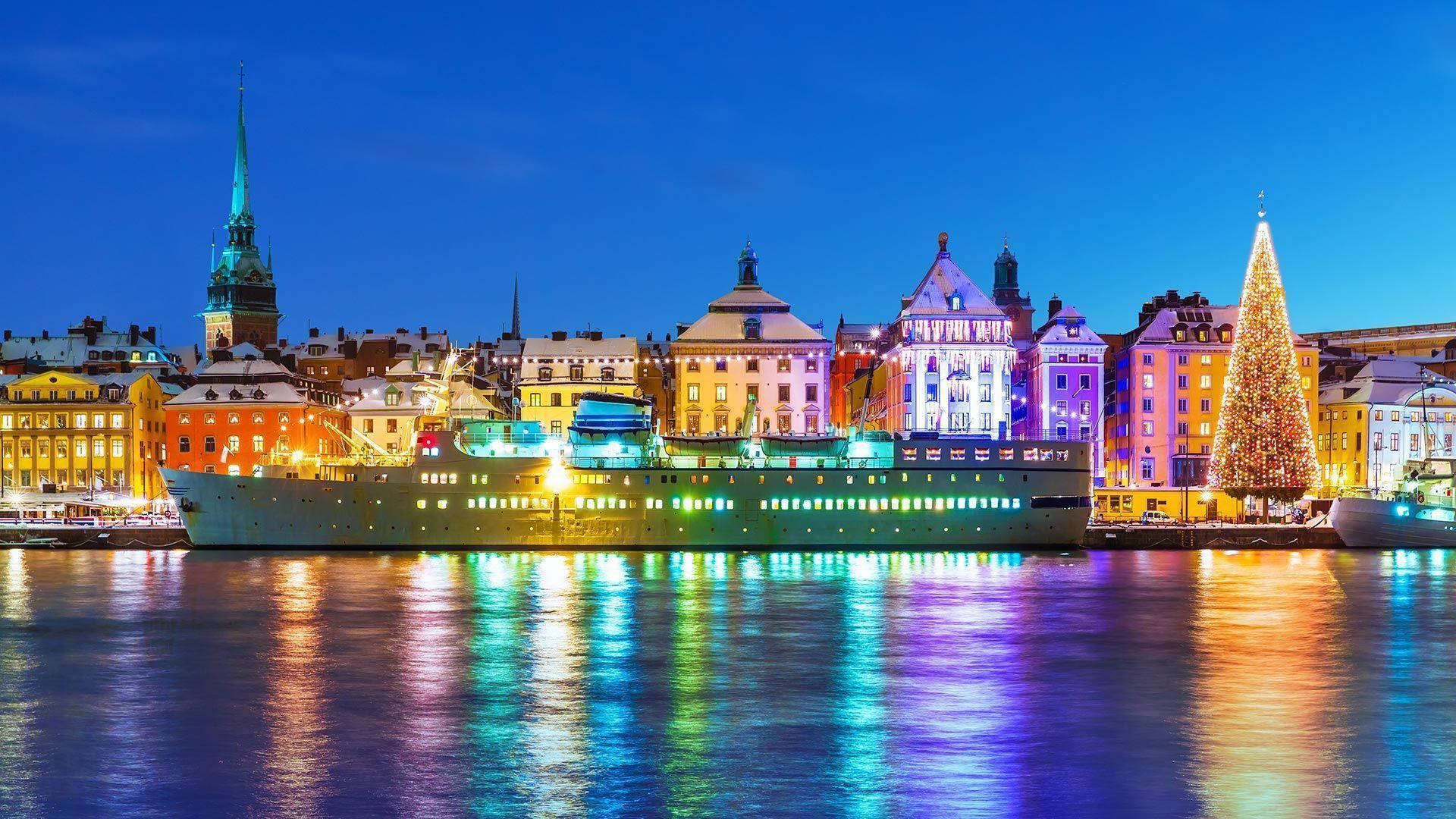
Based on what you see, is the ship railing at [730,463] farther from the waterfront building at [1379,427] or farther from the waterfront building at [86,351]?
the waterfront building at [86,351]

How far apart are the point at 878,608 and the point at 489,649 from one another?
1289 centimetres

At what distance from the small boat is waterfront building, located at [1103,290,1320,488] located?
2665 cm

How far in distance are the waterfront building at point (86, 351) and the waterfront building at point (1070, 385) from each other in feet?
206

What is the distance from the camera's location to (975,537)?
232 feet

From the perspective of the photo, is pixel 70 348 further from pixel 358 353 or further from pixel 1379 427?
pixel 1379 427

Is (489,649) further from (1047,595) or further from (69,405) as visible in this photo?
(69,405)

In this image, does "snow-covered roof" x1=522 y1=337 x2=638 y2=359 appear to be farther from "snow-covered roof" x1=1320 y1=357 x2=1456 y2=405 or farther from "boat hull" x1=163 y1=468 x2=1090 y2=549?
"snow-covered roof" x1=1320 y1=357 x2=1456 y2=405

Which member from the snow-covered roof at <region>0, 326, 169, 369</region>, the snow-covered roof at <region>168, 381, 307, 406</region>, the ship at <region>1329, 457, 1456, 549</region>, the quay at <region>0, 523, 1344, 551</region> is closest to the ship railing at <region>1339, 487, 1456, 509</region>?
the ship at <region>1329, 457, 1456, 549</region>

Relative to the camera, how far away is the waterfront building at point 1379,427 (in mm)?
95062

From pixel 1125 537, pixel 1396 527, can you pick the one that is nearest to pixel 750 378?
pixel 1125 537

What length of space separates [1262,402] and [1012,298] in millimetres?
42773

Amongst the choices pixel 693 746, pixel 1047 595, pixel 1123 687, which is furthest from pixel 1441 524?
pixel 693 746

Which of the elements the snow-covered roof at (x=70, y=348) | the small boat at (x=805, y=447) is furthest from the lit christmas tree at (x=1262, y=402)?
the snow-covered roof at (x=70, y=348)

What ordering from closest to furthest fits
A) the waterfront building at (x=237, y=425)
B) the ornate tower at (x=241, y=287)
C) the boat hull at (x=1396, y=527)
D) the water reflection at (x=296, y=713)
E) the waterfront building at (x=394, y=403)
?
the water reflection at (x=296, y=713)
the boat hull at (x=1396, y=527)
the waterfront building at (x=394, y=403)
the waterfront building at (x=237, y=425)
the ornate tower at (x=241, y=287)
